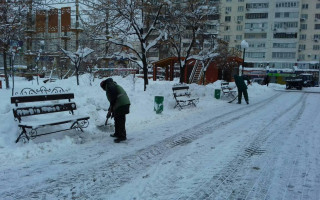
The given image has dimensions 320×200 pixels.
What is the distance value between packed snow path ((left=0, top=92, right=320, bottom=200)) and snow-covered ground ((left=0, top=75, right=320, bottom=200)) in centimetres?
1

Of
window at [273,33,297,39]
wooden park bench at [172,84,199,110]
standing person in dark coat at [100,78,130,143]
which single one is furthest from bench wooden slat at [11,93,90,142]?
window at [273,33,297,39]

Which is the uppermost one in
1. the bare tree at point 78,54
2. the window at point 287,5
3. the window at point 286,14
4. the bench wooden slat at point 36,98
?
the window at point 287,5

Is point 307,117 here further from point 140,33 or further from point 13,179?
point 13,179

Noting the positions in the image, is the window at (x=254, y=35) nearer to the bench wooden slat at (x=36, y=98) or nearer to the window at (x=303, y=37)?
the window at (x=303, y=37)

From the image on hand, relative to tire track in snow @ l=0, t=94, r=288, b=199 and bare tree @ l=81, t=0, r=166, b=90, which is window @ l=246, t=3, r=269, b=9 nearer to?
bare tree @ l=81, t=0, r=166, b=90

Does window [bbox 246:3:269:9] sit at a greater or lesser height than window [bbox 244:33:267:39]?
greater

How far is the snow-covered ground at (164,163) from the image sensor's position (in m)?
3.72

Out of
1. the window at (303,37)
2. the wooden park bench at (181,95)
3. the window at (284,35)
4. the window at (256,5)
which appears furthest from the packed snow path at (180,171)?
the window at (303,37)

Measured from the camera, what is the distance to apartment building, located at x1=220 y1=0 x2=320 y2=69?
6088 centimetres

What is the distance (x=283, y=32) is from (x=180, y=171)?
65301 millimetres

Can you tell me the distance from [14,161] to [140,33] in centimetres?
1047

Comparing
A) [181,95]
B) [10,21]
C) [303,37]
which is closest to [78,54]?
[10,21]

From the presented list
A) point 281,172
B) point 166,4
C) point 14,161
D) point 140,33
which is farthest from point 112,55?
point 281,172

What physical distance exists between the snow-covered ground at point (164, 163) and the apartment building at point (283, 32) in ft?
193
